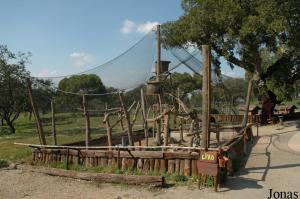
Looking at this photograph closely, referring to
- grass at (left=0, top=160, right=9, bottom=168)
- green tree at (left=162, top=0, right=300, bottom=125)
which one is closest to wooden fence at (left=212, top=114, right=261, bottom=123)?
green tree at (left=162, top=0, right=300, bottom=125)

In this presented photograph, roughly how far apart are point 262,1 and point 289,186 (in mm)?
14379

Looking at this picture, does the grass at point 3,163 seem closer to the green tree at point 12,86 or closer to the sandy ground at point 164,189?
the sandy ground at point 164,189

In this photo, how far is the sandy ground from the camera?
28.5 feet

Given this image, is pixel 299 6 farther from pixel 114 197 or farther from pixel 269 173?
pixel 114 197

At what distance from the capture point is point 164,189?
9.05 meters

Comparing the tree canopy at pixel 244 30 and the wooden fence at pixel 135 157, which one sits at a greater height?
the tree canopy at pixel 244 30

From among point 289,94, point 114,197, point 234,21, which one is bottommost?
point 114,197

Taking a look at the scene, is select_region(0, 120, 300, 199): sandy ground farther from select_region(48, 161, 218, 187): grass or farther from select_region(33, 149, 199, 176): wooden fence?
select_region(33, 149, 199, 176): wooden fence

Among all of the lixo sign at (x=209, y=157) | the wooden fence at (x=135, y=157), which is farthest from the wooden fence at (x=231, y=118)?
the lixo sign at (x=209, y=157)

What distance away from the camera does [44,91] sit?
31.1 meters

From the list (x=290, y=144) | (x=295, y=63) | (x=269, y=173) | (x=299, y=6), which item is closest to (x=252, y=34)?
(x=299, y=6)

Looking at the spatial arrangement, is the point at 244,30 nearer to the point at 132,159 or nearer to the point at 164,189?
the point at 132,159

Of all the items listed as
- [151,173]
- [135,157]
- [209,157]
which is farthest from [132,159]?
[209,157]

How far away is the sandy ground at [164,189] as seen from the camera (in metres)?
8.67
